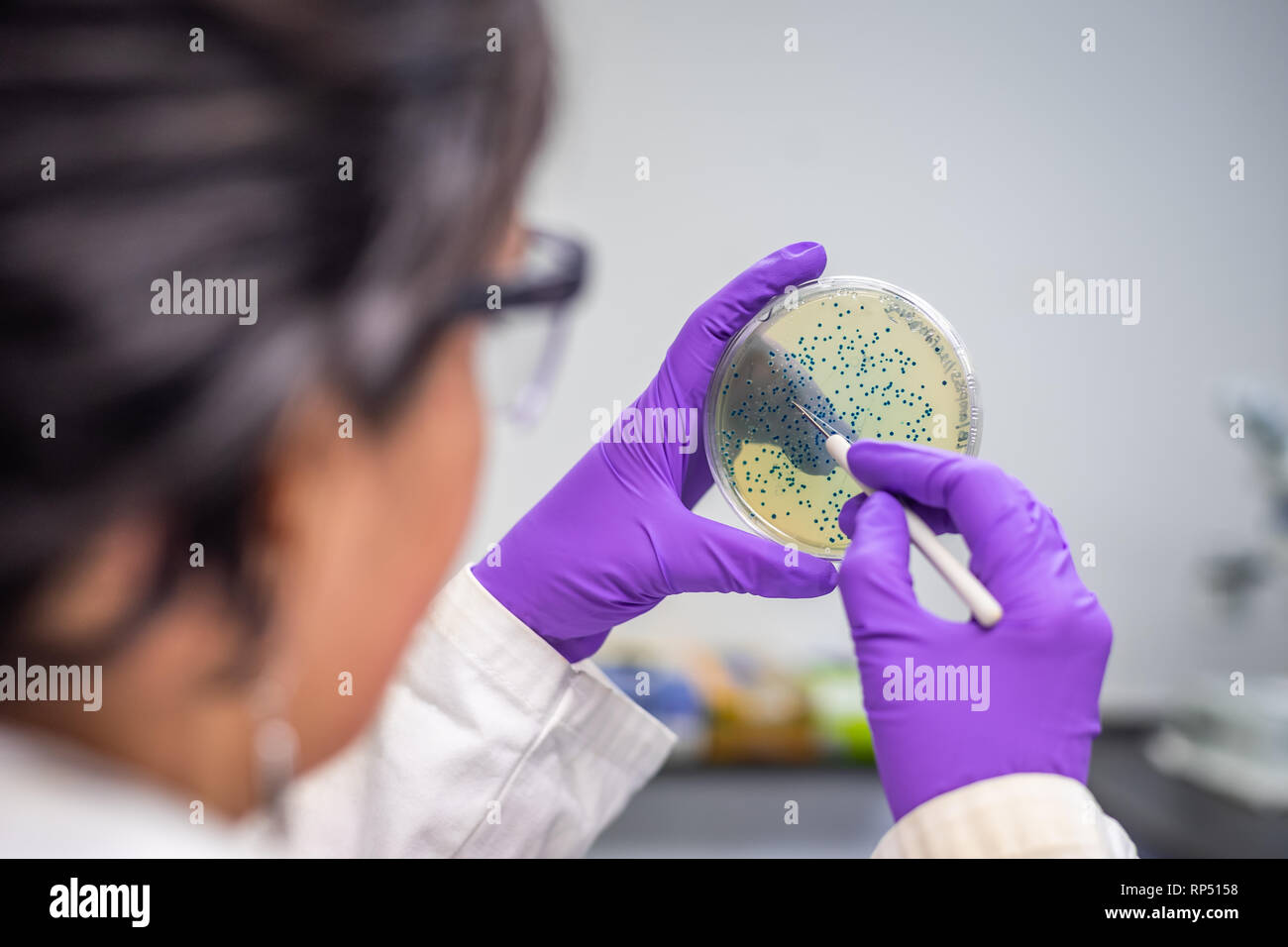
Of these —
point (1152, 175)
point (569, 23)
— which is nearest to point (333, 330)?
point (569, 23)

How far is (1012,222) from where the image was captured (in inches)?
70.1

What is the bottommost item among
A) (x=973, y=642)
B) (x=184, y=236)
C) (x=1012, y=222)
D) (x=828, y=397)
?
(x=973, y=642)

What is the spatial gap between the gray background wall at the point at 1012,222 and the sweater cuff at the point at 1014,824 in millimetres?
1053

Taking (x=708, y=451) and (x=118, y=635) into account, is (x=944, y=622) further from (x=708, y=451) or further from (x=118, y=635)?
(x=118, y=635)

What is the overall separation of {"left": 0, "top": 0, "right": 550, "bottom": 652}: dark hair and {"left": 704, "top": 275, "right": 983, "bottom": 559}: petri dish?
474mm

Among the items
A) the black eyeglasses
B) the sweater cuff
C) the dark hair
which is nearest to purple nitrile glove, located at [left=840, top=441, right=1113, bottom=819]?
the sweater cuff

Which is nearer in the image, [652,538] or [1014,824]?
[1014,824]

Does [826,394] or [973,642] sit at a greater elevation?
[826,394]

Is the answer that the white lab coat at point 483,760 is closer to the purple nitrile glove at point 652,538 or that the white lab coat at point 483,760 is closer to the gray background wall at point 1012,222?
the purple nitrile glove at point 652,538

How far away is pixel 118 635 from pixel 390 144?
1.00ft

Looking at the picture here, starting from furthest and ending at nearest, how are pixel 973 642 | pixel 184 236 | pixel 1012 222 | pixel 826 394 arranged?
pixel 1012 222 < pixel 826 394 < pixel 973 642 < pixel 184 236

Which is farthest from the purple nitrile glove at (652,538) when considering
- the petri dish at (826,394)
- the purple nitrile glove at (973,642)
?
the purple nitrile glove at (973,642)

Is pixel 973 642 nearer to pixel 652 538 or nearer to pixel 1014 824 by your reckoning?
pixel 1014 824

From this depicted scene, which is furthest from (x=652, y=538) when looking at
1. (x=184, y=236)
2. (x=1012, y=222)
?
(x=1012, y=222)
